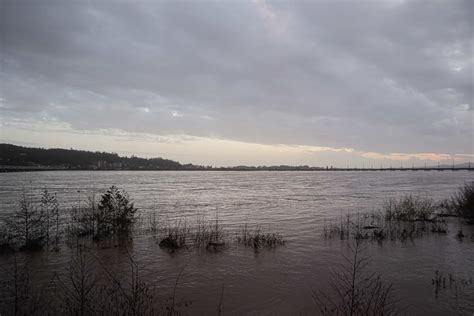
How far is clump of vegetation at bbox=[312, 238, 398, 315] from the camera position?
9.83 meters

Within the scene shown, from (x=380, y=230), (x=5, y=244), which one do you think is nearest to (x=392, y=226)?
(x=380, y=230)

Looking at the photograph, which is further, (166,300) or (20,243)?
(20,243)

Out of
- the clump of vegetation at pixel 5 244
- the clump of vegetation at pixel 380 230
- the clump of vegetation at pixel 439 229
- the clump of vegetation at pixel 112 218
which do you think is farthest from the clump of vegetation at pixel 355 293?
the clump of vegetation at pixel 5 244

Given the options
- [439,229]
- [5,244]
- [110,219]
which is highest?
[110,219]

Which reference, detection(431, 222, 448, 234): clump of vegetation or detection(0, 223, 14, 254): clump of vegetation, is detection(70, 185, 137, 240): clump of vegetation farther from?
detection(431, 222, 448, 234): clump of vegetation

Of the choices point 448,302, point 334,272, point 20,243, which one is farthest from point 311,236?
point 20,243

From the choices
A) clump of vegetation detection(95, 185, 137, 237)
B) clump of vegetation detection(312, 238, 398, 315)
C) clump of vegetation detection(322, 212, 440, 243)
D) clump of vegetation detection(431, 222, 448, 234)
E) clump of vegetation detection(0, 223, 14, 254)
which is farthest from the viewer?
clump of vegetation detection(431, 222, 448, 234)

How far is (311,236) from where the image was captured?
71.1 feet

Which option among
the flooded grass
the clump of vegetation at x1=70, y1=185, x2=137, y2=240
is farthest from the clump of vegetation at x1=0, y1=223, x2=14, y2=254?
the flooded grass

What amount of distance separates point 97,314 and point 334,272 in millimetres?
10018

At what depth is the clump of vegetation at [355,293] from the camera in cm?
983

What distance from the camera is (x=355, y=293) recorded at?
11.4 meters

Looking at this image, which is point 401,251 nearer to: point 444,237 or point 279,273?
point 444,237

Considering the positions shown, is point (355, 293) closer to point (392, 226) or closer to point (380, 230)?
point (380, 230)
